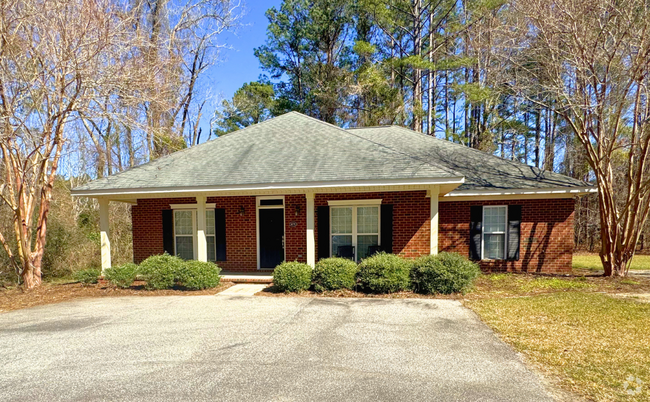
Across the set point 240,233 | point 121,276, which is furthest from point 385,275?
point 121,276

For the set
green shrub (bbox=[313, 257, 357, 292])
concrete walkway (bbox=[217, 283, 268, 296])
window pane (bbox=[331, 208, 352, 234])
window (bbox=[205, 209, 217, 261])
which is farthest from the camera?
window (bbox=[205, 209, 217, 261])

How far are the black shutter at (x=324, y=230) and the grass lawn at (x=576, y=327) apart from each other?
4168 millimetres

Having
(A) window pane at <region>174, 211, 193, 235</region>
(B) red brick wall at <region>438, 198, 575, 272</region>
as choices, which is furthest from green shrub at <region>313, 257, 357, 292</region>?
(A) window pane at <region>174, 211, 193, 235</region>

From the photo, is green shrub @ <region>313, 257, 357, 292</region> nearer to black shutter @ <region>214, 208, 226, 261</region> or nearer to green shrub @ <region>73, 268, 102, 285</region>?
black shutter @ <region>214, 208, 226, 261</region>

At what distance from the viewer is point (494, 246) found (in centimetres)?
1041

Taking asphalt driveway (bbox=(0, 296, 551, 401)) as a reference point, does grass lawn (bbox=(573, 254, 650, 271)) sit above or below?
below

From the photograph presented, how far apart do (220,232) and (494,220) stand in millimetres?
8517

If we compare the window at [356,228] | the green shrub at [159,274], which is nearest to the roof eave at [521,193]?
the window at [356,228]

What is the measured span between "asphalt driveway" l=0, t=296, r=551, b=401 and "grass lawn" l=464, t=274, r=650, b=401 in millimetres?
392

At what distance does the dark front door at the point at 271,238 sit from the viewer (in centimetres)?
1044

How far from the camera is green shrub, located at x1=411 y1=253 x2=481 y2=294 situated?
7.44m

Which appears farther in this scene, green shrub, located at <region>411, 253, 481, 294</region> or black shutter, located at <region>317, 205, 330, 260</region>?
black shutter, located at <region>317, 205, 330, 260</region>

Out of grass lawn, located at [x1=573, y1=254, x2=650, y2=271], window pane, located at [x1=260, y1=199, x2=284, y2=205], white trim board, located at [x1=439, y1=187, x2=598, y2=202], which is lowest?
grass lawn, located at [x1=573, y1=254, x2=650, y2=271]

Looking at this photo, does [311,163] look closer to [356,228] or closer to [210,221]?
[356,228]
